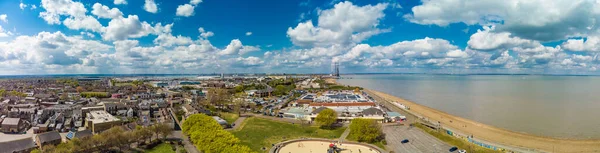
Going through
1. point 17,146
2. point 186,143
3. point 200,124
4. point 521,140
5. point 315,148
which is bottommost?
point 521,140

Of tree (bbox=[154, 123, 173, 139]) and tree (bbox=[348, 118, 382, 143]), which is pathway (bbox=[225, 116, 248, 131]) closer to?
tree (bbox=[154, 123, 173, 139])

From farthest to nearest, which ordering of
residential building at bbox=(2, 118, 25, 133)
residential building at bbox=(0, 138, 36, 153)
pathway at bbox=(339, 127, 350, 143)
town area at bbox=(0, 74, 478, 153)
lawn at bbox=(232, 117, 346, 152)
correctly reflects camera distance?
residential building at bbox=(2, 118, 25, 133) < pathway at bbox=(339, 127, 350, 143) < lawn at bbox=(232, 117, 346, 152) < town area at bbox=(0, 74, 478, 153) < residential building at bbox=(0, 138, 36, 153)

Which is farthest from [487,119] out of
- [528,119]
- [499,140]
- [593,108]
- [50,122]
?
[50,122]

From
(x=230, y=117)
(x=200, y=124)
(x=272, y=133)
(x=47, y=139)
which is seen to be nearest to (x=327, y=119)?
(x=272, y=133)

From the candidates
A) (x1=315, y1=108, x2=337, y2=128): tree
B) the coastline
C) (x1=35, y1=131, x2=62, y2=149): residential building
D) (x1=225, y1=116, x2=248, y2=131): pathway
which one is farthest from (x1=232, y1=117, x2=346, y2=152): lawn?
(x1=35, y1=131, x2=62, y2=149): residential building

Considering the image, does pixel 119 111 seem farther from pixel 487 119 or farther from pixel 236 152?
pixel 487 119

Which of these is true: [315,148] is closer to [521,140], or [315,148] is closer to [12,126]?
[521,140]

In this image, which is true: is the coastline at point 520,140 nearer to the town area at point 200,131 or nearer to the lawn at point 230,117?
the town area at point 200,131
